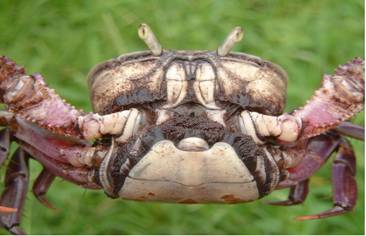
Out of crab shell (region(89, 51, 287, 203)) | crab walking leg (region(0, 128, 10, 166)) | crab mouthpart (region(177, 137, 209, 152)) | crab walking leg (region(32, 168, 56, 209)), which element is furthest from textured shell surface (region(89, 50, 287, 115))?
crab walking leg (region(32, 168, 56, 209))

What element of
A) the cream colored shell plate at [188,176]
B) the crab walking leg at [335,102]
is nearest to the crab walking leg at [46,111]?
the cream colored shell plate at [188,176]

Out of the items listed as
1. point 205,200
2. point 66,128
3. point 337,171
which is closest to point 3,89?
point 66,128

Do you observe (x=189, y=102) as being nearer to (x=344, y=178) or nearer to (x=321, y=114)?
(x=321, y=114)

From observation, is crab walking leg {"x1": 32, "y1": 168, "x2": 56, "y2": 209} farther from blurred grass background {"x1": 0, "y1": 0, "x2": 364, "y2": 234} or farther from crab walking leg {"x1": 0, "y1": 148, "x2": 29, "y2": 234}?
blurred grass background {"x1": 0, "y1": 0, "x2": 364, "y2": 234}

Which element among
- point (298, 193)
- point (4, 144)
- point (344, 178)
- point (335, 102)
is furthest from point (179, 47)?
point (335, 102)

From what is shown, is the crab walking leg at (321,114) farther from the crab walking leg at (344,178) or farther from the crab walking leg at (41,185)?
the crab walking leg at (41,185)
